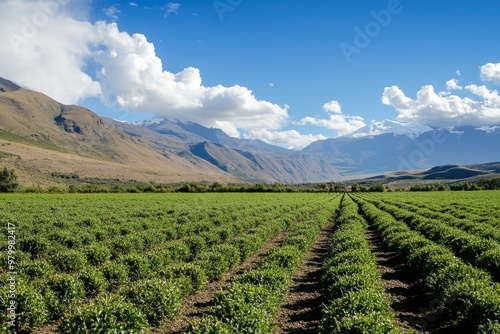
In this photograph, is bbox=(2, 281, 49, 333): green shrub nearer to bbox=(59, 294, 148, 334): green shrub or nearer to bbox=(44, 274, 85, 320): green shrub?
bbox=(44, 274, 85, 320): green shrub

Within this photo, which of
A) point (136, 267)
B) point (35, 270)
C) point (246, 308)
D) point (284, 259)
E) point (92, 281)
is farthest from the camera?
point (284, 259)

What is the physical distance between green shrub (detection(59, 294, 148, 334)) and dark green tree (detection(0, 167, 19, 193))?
12101cm

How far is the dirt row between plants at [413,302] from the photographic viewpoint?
13.7 metres

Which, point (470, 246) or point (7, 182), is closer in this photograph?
point (470, 246)

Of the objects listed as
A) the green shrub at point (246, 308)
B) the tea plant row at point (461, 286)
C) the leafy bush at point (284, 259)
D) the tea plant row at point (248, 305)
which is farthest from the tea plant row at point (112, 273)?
the tea plant row at point (461, 286)

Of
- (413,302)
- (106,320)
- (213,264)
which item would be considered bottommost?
→ (413,302)

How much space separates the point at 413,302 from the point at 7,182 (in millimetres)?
126212

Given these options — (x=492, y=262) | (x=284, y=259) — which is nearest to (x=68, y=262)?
(x=284, y=259)

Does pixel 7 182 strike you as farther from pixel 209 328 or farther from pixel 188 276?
pixel 209 328

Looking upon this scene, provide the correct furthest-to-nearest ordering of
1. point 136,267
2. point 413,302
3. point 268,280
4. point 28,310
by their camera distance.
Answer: point 136,267 < point 413,302 < point 268,280 < point 28,310

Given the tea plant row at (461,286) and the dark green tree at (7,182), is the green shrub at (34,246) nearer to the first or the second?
the tea plant row at (461,286)

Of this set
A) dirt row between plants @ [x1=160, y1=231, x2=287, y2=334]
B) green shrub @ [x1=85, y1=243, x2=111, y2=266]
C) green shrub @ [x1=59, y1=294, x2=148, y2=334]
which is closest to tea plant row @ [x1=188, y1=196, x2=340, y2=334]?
dirt row between plants @ [x1=160, y1=231, x2=287, y2=334]

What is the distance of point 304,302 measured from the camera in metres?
17.0

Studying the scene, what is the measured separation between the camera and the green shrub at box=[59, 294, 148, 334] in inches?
401
